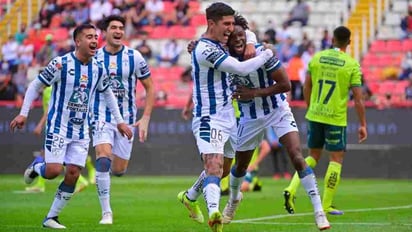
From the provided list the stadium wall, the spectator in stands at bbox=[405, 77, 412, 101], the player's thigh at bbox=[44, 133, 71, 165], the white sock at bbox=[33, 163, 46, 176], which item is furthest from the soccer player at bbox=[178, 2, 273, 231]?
the spectator in stands at bbox=[405, 77, 412, 101]

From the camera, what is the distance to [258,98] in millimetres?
13297

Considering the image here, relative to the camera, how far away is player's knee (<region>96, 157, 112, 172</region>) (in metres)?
14.6

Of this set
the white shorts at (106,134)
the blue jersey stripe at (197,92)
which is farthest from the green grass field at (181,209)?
the blue jersey stripe at (197,92)

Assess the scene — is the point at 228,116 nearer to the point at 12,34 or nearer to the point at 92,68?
the point at 92,68

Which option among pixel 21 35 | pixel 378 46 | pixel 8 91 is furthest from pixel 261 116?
pixel 21 35

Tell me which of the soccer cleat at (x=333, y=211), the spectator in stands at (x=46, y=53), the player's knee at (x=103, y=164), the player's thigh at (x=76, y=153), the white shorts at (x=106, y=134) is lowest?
the spectator in stands at (x=46, y=53)

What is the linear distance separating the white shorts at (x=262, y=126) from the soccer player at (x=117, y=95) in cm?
180

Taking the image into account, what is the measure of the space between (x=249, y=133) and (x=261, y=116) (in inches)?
10.5

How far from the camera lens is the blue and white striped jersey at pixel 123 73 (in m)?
15.5

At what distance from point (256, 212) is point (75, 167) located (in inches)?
132

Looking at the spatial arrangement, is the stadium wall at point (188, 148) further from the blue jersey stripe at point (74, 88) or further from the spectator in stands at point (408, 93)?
the blue jersey stripe at point (74, 88)

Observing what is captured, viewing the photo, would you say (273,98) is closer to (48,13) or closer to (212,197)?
(212,197)

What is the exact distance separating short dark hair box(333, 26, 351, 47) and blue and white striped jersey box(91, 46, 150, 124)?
8.61 ft

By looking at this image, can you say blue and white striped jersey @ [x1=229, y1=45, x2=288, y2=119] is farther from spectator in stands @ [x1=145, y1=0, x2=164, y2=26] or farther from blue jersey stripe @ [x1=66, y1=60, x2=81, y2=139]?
spectator in stands @ [x1=145, y1=0, x2=164, y2=26]
